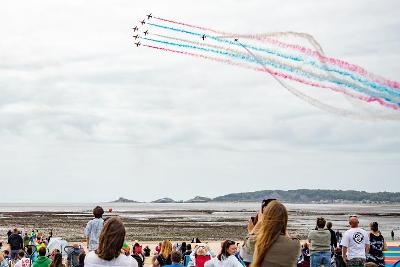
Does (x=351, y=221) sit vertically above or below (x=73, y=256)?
above

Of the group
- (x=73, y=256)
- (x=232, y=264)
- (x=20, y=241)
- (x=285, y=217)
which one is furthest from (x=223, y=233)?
(x=285, y=217)

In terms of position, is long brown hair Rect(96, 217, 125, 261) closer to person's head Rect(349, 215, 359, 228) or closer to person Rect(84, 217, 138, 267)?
person Rect(84, 217, 138, 267)

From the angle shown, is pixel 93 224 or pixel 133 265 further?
pixel 93 224

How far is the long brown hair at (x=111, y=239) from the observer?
Result: 4890 mm

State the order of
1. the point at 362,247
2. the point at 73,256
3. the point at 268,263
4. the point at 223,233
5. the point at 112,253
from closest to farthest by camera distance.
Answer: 1. the point at 268,263
2. the point at 112,253
3. the point at 362,247
4. the point at 73,256
5. the point at 223,233

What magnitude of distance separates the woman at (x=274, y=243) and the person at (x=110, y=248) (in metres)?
1.15

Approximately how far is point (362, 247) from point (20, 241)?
555 inches

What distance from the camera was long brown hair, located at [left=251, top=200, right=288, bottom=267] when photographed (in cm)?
443

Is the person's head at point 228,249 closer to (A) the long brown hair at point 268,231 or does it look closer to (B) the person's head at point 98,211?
(B) the person's head at point 98,211

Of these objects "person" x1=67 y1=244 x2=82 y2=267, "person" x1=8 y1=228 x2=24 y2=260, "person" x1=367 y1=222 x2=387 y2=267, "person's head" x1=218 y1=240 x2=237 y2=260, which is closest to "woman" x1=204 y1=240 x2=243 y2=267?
"person's head" x1=218 y1=240 x2=237 y2=260

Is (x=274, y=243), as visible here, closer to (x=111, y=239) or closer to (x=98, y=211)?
(x=111, y=239)

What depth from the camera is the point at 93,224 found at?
11539 millimetres

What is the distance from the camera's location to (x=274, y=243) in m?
4.46

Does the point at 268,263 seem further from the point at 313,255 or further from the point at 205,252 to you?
the point at 313,255
